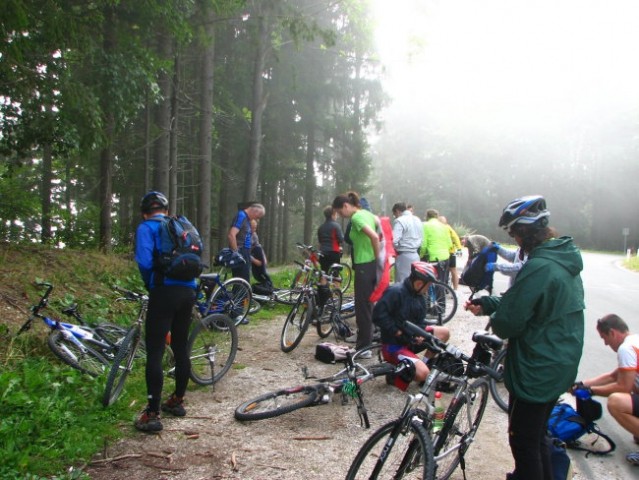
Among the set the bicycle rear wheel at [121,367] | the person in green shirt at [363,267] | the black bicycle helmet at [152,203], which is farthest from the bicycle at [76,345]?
the person in green shirt at [363,267]

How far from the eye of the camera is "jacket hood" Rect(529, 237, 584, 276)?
111 inches

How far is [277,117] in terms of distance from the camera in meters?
20.0

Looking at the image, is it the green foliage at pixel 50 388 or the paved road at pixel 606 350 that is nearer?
the green foliage at pixel 50 388

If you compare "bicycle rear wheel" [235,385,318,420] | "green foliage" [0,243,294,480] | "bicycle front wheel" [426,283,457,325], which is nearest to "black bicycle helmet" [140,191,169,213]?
"green foliage" [0,243,294,480]

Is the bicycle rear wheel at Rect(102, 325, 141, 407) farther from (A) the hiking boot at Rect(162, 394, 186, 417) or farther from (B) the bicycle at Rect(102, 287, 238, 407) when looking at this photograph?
(A) the hiking boot at Rect(162, 394, 186, 417)

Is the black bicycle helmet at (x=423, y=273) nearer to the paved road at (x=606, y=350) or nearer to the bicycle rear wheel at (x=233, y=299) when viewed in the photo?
the paved road at (x=606, y=350)

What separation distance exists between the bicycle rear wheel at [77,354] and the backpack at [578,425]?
14.8ft

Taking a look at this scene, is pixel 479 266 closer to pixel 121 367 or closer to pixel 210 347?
pixel 210 347

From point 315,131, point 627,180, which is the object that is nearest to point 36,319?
point 315,131

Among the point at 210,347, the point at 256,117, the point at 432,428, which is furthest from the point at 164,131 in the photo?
the point at 432,428

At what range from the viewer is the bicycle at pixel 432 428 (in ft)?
9.86

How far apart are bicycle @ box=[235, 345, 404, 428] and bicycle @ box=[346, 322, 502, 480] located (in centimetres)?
89

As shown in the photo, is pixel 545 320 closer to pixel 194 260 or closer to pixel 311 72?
pixel 194 260

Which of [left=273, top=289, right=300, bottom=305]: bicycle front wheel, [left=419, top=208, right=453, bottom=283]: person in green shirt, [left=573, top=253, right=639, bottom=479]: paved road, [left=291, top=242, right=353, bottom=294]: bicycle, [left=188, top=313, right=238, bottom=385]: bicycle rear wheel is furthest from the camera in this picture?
[left=419, top=208, right=453, bottom=283]: person in green shirt
